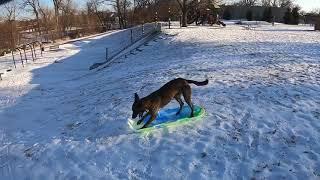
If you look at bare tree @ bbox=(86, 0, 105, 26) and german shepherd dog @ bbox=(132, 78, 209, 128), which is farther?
bare tree @ bbox=(86, 0, 105, 26)

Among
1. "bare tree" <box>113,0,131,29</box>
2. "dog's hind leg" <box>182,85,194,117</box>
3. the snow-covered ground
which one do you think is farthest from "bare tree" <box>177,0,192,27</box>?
"dog's hind leg" <box>182,85,194,117</box>

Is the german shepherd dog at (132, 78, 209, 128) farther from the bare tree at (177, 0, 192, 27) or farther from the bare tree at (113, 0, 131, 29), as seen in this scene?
the bare tree at (113, 0, 131, 29)

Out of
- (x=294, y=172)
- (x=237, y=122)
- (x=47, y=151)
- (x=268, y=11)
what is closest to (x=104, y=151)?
(x=47, y=151)

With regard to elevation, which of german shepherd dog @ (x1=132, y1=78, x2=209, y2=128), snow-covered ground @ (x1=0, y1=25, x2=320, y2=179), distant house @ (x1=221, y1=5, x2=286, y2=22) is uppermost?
distant house @ (x1=221, y1=5, x2=286, y2=22)

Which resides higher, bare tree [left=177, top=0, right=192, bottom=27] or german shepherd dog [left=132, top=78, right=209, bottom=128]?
bare tree [left=177, top=0, right=192, bottom=27]

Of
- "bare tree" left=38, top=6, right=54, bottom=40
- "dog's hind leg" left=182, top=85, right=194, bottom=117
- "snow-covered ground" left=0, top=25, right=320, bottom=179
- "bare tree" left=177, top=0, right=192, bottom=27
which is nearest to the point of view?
"snow-covered ground" left=0, top=25, right=320, bottom=179

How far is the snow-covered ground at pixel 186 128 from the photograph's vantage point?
273 inches

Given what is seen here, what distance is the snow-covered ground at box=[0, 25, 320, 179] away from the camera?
694 centimetres

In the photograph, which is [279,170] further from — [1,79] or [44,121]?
[1,79]

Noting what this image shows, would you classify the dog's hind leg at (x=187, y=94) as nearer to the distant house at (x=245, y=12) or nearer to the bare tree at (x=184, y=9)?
the bare tree at (x=184, y=9)

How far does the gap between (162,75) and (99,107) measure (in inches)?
154

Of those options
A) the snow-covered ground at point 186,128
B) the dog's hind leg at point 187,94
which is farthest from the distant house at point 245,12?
the dog's hind leg at point 187,94

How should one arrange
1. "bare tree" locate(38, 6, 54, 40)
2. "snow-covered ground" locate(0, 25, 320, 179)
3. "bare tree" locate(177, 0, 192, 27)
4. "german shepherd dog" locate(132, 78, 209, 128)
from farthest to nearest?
"bare tree" locate(38, 6, 54, 40)
"bare tree" locate(177, 0, 192, 27)
"german shepherd dog" locate(132, 78, 209, 128)
"snow-covered ground" locate(0, 25, 320, 179)

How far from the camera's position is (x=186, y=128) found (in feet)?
27.7
